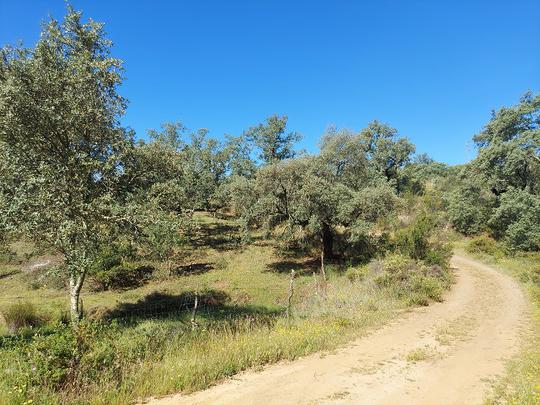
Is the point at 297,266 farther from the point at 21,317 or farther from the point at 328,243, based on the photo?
the point at 21,317

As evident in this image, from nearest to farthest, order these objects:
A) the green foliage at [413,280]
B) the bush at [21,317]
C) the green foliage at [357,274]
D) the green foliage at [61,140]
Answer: the green foliage at [61,140], the green foliage at [413,280], the bush at [21,317], the green foliage at [357,274]

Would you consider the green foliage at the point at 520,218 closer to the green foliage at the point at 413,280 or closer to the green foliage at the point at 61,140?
the green foliage at the point at 413,280

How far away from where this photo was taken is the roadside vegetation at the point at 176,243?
23.3ft

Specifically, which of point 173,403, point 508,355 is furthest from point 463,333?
point 173,403

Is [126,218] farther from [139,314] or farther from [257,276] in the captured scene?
[257,276]

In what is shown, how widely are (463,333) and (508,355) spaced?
83.0 inches

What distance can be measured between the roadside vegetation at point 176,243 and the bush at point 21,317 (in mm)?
115

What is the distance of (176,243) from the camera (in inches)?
539

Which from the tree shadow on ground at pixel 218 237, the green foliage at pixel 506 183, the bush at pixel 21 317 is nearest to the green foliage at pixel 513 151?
the green foliage at pixel 506 183

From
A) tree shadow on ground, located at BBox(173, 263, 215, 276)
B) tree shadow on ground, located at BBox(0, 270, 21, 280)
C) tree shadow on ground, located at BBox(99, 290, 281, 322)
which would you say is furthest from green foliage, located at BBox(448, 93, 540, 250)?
tree shadow on ground, located at BBox(0, 270, 21, 280)

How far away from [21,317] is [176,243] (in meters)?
10.3

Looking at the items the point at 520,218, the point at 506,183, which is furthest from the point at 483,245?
the point at 506,183

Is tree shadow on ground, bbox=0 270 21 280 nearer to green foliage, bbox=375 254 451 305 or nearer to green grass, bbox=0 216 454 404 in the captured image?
green grass, bbox=0 216 454 404

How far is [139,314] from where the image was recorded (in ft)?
63.2
